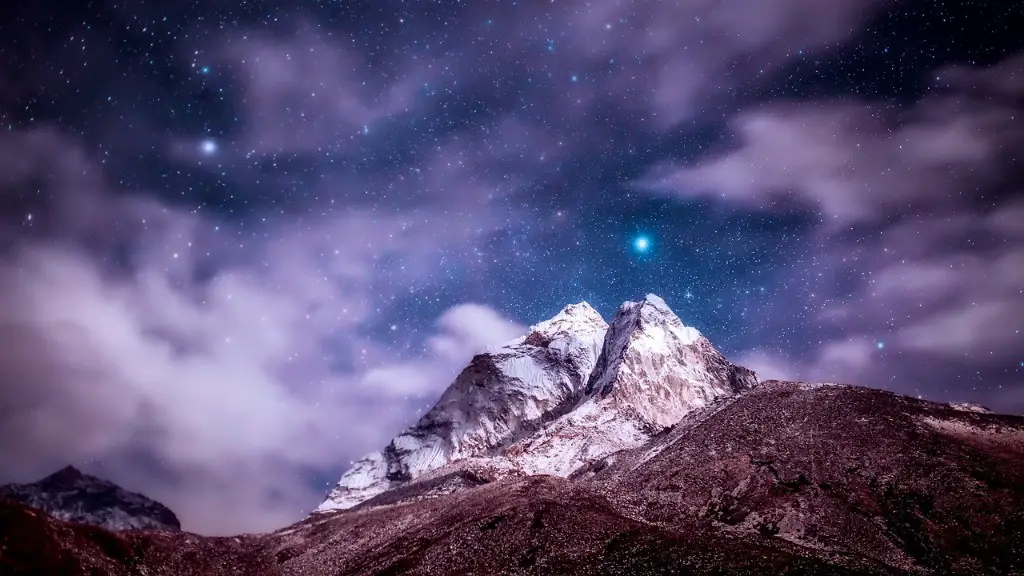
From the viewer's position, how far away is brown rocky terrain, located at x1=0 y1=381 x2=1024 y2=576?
143 feet

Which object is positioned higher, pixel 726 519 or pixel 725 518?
pixel 725 518

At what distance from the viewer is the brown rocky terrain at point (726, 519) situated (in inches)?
1718

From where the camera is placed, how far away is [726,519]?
181ft

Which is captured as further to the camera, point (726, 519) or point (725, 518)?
point (725, 518)

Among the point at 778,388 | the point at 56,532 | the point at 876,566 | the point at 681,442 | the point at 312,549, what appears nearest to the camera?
the point at 876,566

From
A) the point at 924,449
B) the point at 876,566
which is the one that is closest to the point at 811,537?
the point at 876,566

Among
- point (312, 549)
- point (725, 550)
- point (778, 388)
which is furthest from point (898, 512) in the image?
point (312, 549)

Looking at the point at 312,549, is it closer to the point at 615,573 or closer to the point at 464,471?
the point at 615,573

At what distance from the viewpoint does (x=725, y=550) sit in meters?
43.7

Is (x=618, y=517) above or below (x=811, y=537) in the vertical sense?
above

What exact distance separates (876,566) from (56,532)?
219ft

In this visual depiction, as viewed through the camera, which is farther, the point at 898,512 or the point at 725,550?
the point at 898,512

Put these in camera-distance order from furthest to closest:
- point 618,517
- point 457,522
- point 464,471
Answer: point 464,471 < point 457,522 < point 618,517

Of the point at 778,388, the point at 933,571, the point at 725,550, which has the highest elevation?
the point at 778,388
